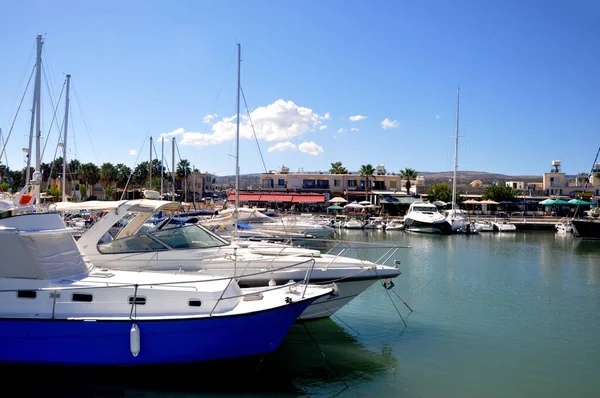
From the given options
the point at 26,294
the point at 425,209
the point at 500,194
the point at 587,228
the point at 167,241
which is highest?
the point at 500,194

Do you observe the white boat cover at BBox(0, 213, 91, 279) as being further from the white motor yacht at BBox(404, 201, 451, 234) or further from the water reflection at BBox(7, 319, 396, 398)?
the white motor yacht at BBox(404, 201, 451, 234)

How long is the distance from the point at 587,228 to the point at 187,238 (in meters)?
49.6

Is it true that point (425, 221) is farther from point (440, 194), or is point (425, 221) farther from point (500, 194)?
point (500, 194)

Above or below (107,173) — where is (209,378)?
below

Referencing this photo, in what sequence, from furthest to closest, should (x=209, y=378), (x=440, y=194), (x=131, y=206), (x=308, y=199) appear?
1. (x=440, y=194)
2. (x=308, y=199)
3. (x=131, y=206)
4. (x=209, y=378)

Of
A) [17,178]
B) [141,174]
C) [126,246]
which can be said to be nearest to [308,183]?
[141,174]

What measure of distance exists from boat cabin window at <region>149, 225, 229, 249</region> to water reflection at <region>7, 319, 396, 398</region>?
4457 mm

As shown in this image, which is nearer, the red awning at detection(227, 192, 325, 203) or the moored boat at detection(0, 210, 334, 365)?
the moored boat at detection(0, 210, 334, 365)

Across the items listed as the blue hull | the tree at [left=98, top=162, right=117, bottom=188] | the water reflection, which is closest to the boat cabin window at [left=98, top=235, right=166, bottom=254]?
the water reflection

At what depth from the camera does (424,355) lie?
42.9 ft

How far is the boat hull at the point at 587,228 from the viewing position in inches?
1995

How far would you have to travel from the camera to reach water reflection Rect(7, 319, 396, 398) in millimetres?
10461

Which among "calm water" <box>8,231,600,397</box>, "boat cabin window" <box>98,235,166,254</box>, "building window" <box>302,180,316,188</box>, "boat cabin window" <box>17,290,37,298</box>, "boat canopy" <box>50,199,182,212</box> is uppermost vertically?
"building window" <box>302,180,316,188</box>

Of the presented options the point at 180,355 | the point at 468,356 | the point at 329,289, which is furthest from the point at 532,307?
the point at 180,355
